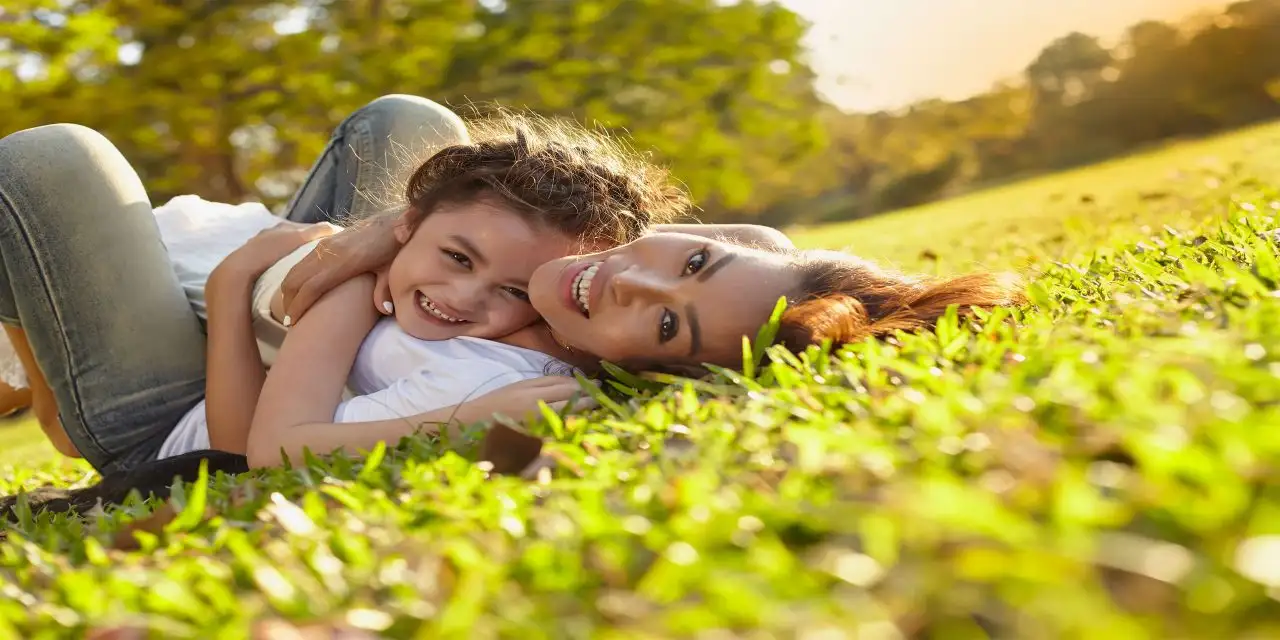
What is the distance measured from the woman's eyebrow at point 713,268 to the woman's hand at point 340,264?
1181mm

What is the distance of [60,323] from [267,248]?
2.46 ft

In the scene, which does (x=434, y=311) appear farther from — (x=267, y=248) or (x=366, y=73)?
(x=366, y=73)

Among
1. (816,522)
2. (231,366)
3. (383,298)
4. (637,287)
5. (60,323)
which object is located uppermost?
(816,522)

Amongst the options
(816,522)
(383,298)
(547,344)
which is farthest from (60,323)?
(816,522)

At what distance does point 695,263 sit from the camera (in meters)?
2.65

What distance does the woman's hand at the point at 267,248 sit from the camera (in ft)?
11.2

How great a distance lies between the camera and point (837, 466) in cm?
120

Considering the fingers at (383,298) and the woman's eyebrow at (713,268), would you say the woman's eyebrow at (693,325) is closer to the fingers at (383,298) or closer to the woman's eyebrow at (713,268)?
the woman's eyebrow at (713,268)

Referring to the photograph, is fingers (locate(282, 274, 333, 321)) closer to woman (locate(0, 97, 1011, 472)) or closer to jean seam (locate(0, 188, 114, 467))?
woman (locate(0, 97, 1011, 472))

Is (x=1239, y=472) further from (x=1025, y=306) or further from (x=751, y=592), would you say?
(x=1025, y=306)

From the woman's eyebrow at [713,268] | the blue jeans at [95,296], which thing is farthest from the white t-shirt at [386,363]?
the woman's eyebrow at [713,268]

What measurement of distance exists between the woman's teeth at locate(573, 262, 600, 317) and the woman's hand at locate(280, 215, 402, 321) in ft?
2.52

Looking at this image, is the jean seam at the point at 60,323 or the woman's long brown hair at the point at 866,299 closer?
the woman's long brown hair at the point at 866,299

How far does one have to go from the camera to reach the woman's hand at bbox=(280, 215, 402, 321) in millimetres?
3049
